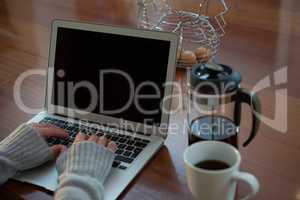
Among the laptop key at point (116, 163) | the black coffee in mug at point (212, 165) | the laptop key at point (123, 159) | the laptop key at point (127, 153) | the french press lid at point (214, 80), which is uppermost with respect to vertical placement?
the french press lid at point (214, 80)

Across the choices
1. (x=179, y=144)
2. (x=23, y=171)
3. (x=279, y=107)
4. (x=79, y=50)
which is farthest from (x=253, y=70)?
(x=23, y=171)

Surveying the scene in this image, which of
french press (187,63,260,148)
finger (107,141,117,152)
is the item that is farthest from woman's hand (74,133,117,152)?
french press (187,63,260,148)

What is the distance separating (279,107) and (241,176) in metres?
0.39

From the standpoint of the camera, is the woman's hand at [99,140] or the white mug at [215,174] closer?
the white mug at [215,174]

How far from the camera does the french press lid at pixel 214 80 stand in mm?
730

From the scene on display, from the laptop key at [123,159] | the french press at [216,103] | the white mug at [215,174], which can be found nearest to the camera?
the white mug at [215,174]

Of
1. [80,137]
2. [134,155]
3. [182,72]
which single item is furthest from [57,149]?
[182,72]

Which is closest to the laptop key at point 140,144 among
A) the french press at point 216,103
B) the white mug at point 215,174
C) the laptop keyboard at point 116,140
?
the laptop keyboard at point 116,140

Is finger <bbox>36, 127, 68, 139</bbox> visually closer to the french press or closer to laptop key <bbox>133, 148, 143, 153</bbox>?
laptop key <bbox>133, 148, 143, 153</bbox>

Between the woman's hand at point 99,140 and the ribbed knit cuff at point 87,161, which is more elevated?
the woman's hand at point 99,140

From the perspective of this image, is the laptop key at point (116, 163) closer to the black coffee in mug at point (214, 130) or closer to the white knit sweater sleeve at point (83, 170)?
the white knit sweater sleeve at point (83, 170)

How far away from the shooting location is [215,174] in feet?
2.07

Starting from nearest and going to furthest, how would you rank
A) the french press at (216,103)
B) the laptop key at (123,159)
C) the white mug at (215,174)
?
the white mug at (215,174)
the french press at (216,103)
the laptop key at (123,159)

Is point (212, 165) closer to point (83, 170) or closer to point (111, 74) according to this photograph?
point (83, 170)
